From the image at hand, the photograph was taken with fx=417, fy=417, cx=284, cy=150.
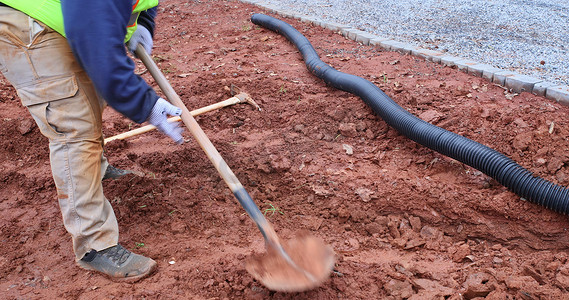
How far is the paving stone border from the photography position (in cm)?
359

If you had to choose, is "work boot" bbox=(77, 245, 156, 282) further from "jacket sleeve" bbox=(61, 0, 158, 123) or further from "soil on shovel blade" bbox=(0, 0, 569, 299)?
"jacket sleeve" bbox=(61, 0, 158, 123)

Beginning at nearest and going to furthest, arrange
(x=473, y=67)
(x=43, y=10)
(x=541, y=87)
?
(x=43, y=10), (x=541, y=87), (x=473, y=67)

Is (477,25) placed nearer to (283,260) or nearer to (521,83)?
(521,83)

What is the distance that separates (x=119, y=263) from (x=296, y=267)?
1.01 meters

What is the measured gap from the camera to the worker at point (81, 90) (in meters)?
1.78

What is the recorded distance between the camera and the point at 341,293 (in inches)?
80.7

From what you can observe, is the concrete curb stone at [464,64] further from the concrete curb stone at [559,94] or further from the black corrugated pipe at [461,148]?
the black corrugated pipe at [461,148]

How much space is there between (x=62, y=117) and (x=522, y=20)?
6063mm

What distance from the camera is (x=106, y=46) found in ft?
5.82

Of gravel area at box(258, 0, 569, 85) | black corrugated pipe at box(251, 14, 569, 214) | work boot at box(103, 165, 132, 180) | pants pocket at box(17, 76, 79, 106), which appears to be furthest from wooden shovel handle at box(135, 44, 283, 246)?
gravel area at box(258, 0, 569, 85)

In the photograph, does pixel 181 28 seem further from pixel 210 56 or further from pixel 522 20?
pixel 522 20

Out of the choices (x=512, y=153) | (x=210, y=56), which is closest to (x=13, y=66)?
(x=512, y=153)

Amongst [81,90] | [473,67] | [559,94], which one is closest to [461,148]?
[559,94]

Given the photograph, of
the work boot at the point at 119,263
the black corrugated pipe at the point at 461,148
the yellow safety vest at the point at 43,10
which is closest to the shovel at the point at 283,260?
the work boot at the point at 119,263
